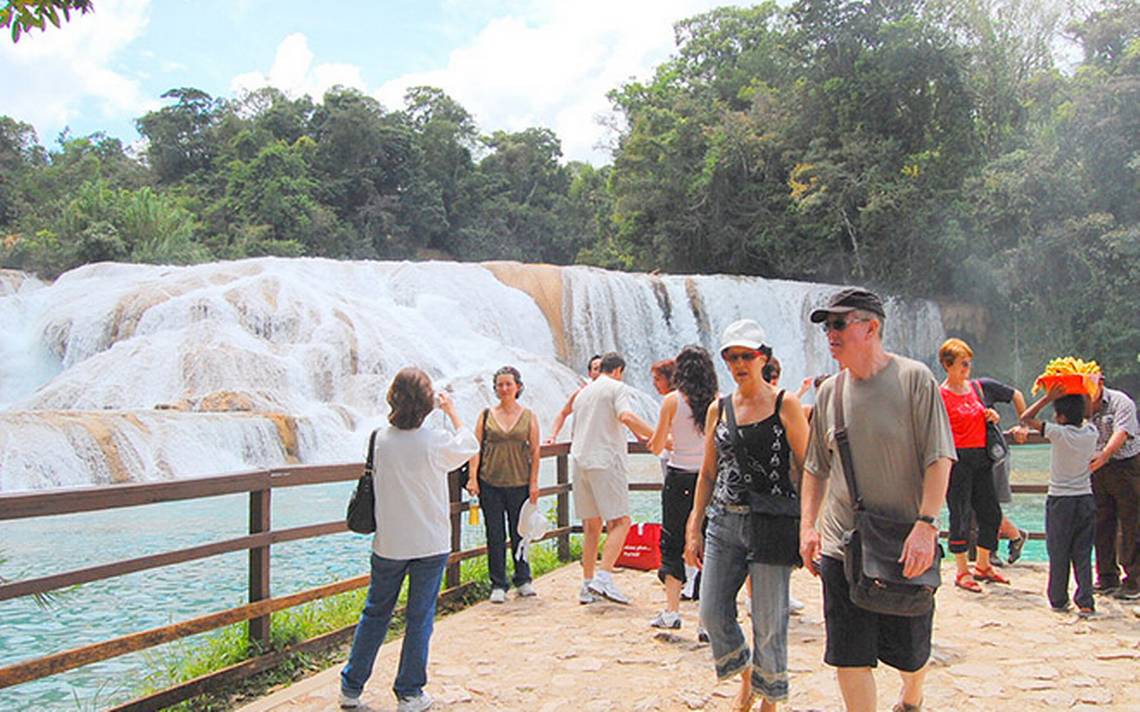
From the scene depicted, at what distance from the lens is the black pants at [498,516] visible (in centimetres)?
581

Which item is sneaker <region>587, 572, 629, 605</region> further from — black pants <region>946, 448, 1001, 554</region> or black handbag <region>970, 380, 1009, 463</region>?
black handbag <region>970, 380, 1009, 463</region>

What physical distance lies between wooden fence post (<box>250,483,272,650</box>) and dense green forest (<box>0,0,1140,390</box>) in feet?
80.7

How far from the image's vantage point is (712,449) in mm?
3707

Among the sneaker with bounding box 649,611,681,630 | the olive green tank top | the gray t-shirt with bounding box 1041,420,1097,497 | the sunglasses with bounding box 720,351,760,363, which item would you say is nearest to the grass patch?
the olive green tank top

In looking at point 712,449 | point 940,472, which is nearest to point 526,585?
point 712,449

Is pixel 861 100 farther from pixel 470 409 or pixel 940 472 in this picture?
pixel 940 472

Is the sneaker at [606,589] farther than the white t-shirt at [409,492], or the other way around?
the sneaker at [606,589]

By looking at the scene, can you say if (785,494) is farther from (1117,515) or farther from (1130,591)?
(1130,591)

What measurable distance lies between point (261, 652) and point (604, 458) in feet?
7.32

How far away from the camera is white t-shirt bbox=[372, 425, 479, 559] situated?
3.82m

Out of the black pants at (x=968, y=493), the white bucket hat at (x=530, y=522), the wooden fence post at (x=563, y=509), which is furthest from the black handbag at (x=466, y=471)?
the black pants at (x=968, y=493)

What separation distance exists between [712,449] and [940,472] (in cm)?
110

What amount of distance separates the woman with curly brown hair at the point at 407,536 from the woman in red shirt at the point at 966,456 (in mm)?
3431

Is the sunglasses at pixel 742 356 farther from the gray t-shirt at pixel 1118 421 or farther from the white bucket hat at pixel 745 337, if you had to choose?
the gray t-shirt at pixel 1118 421
